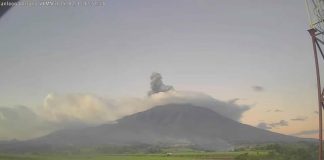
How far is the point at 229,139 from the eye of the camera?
113 meters

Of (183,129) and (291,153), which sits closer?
(291,153)

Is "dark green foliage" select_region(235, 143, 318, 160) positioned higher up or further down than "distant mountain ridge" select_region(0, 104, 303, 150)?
further down

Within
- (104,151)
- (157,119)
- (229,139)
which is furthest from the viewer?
(157,119)

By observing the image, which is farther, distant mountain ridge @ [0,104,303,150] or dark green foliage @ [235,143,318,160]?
distant mountain ridge @ [0,104,303,150]

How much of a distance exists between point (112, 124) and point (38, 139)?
4978cm

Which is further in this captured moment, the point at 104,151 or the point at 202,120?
the point at 202,120

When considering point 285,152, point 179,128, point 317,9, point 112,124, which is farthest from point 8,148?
point 179,128

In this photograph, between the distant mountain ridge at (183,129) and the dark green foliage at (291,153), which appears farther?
the distant mountain ridge at (183,129)

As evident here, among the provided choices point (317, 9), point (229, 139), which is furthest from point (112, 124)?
point (317, 9)

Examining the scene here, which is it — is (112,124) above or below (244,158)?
above

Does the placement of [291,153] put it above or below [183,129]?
below

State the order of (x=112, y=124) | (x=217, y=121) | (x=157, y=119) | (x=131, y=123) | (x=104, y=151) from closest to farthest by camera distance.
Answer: (x=104, y=151) < (x=112, y=124) < (x=131, y=123) < (x=217, y=121) < (x=157, y=119)

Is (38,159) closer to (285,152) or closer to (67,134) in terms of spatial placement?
(285,152)

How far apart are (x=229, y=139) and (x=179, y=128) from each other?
26835 millimetres
